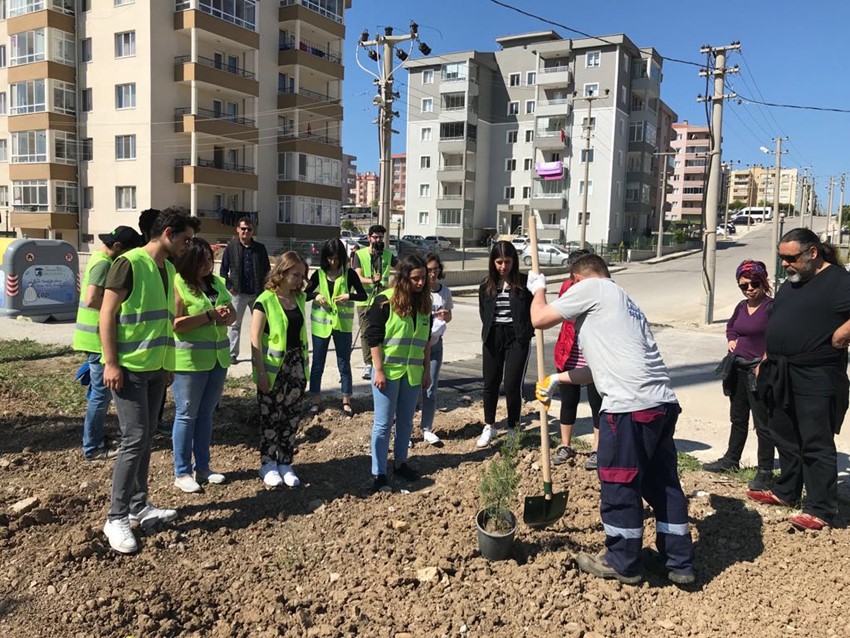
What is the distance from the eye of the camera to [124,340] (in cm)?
367

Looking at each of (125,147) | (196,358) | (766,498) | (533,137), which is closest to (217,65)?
(125,147)

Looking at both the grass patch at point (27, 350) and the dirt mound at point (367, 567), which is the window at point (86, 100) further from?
the dirt mound at point (367, 567)

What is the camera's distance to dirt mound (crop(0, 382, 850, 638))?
3160 mm

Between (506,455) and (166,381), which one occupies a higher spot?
(166,381)

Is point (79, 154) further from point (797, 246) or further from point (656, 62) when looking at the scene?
point (656, 62)

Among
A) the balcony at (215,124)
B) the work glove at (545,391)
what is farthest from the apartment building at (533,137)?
the work glove at (545,391)

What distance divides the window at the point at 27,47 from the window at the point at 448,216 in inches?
1347

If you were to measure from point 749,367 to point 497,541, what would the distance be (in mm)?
2420

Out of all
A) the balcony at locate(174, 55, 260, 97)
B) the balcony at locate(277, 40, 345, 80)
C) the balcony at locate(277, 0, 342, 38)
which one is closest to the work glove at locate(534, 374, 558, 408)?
the balcony at locate(174, 55, 260, 97)

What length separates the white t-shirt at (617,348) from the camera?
3.38 m

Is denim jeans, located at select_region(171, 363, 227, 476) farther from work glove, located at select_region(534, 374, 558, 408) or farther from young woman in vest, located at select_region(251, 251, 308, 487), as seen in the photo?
work glove, located at select_region(534, 374, 558, 408)

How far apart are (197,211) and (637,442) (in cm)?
3774

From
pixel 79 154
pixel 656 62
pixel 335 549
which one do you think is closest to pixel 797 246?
pixel 335 549

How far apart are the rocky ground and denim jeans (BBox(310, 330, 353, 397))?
5.12 feet
